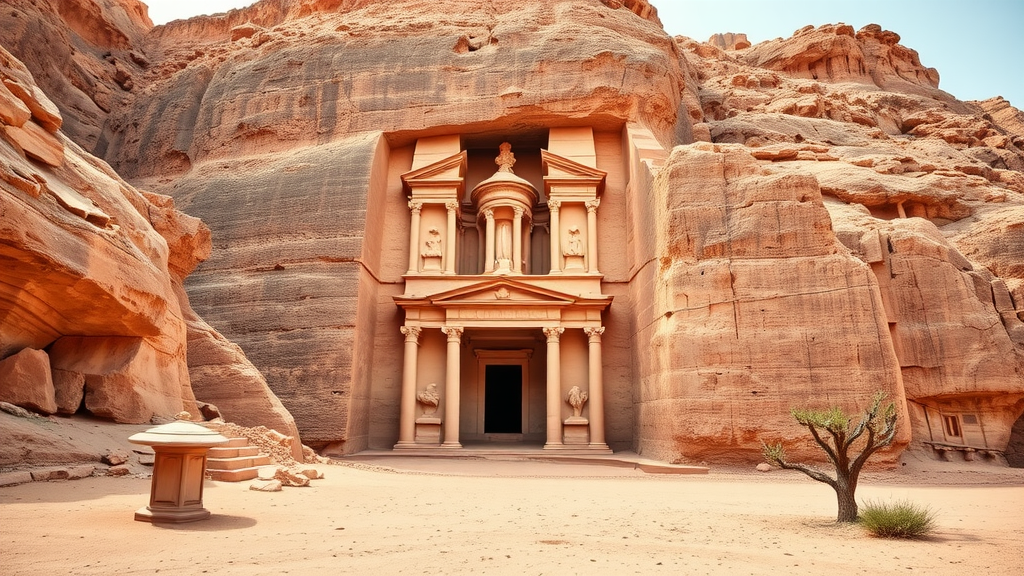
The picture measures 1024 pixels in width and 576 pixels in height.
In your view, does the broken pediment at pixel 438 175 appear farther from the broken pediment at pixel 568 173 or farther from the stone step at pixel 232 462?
the stone step at pixel 232 462

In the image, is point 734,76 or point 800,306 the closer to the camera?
point 800,306

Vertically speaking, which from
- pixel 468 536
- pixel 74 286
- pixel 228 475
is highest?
pixel 74 286

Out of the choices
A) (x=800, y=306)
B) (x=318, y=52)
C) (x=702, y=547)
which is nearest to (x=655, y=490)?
(x=702, y=547)

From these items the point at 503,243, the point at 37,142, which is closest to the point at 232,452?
the point at 37,142

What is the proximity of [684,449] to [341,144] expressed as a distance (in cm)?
1574

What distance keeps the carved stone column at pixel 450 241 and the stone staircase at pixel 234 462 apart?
11.8 m

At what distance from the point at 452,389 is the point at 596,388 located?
4502 millimetres

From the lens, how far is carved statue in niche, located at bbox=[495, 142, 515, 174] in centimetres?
2227

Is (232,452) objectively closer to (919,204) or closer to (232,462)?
(232,462)

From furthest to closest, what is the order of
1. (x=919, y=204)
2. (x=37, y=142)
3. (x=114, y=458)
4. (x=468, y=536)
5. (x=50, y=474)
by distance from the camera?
(x=919, y=204), (x=37, y=142), (x=114, y=458), (x=50, y=474), (x=468, y=536)

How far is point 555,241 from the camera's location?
69.2 feet

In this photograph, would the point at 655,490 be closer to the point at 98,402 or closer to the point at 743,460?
the point at 743,460

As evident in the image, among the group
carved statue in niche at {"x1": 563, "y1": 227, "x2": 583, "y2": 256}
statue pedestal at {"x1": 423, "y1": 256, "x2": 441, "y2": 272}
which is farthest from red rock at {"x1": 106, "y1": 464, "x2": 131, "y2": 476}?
carved statue in niche at {"x1": 563, "y1": 227, "x2": 583, "y2": 256}

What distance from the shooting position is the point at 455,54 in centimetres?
2269
